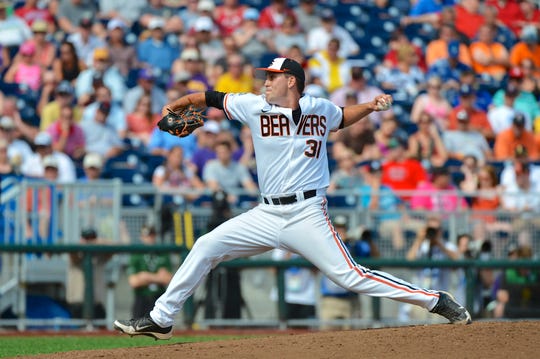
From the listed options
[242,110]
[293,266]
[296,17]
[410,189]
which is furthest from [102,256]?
[296,17]

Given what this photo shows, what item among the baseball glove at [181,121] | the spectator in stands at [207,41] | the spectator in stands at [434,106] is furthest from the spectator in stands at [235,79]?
the baseball glove at [181,121]

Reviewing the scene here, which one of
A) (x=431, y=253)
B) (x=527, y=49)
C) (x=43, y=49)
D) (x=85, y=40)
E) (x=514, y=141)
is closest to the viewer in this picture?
(x=431, y=253)

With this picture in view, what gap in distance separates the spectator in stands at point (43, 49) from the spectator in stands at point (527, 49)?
712 cm

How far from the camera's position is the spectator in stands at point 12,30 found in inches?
564

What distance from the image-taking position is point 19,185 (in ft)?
36.5

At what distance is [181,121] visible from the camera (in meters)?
6.99

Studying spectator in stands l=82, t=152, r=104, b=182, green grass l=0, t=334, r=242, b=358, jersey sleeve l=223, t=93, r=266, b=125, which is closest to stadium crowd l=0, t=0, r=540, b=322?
spectator in stands l=82, t=152, r=104, b=182

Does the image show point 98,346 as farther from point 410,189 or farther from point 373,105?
point 410,189

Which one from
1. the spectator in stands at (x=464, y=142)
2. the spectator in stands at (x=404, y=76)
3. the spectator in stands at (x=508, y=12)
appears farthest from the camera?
Answer: the spectator in stands at (x=508, y=12)

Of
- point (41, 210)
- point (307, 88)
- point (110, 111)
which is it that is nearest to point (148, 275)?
point (41, 210)

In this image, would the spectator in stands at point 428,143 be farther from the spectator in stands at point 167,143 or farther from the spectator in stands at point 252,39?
the spectator in stands at point 167,143

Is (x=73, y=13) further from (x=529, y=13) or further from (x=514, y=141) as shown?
(x=529, y=13)

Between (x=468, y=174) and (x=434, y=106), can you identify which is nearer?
(x=468, y=174)

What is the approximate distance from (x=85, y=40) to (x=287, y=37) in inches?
114
